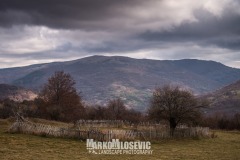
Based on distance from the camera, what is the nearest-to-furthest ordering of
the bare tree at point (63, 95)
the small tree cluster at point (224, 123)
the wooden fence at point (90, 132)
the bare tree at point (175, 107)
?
the wooden fence at point (90, 132)
the bare tree at point (175, 107)
the bare tree at point (63, 95)
the small tree cluster at point (224, 123)

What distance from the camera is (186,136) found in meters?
56.0

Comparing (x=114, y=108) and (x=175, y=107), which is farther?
(x=114, y=108)

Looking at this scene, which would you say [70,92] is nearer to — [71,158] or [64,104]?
[64,104]

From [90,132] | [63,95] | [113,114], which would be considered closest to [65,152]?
[90,132]

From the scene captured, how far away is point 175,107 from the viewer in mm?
56969

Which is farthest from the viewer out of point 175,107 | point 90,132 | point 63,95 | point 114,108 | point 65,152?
point 114,108

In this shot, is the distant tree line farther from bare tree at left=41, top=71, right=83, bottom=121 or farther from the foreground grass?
the foreground grass

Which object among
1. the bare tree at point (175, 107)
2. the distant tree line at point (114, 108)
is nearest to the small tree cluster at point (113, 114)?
the distant tree line at point (114, 108)

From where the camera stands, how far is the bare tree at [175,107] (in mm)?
56906

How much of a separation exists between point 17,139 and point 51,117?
47004 mm

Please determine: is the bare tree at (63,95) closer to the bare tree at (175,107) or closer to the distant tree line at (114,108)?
the distant tree line at (114,108)

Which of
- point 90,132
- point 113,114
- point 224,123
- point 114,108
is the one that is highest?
point 114,108

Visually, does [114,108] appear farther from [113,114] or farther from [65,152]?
[65,152]

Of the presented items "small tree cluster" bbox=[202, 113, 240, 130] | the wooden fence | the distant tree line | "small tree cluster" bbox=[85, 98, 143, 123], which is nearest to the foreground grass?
the wooden fence
